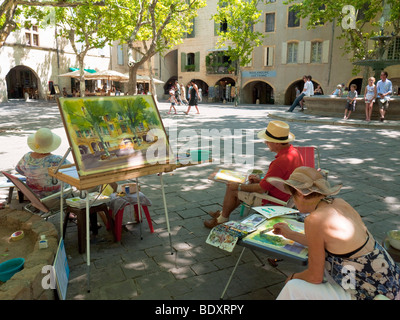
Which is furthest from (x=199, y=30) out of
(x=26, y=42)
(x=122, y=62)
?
(x=26, y=42)

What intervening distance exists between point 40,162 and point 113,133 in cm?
114

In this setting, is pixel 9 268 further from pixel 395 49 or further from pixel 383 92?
Answer: pixel 395 49

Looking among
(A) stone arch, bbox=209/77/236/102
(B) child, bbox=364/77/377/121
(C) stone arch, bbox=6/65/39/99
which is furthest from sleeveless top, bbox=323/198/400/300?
(C) stone arch, bbox=6/65/39/99

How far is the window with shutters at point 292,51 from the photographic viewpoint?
26.7 m

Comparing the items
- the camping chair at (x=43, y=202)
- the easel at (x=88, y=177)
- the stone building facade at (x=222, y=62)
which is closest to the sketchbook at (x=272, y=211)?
the easel at (x=88, y=177)

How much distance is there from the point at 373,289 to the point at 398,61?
14.8 metres

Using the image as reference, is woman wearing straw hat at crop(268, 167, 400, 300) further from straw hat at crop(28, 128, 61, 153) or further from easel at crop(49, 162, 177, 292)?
straw hat at crop(28, 128, 61, 153)

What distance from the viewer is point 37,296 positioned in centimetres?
244

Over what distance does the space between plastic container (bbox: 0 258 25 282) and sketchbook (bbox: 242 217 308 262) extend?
180 centimetres

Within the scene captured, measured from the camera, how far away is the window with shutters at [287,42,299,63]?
26677 millimetres

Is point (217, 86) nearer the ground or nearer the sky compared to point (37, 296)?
nearer the sky
